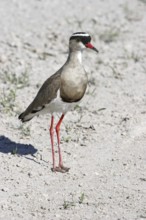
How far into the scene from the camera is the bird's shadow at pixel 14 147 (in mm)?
8102

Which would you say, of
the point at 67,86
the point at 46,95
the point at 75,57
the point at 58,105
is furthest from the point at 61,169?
the point at 75,57

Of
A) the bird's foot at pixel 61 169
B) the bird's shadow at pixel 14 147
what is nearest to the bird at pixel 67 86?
the bird's foot at pixel 61 169

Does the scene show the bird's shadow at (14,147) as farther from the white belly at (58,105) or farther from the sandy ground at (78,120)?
the white belly at (58,105)

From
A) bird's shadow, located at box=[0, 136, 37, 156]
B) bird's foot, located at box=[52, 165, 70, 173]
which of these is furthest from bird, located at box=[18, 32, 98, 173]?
bird's shadow, located at box=[0, 136, 37, 156]

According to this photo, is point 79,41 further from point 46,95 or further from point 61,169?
point 61,169

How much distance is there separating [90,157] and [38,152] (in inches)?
26.0

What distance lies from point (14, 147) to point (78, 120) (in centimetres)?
120

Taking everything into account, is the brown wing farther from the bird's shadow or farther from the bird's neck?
the bird's shadow

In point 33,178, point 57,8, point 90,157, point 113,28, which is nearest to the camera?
point 33,178

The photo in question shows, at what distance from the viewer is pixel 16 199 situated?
273 inches

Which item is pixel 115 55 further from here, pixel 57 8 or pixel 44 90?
pixel 44 90

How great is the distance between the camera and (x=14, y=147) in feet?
27.0

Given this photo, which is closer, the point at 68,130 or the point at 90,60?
the point at 68,130

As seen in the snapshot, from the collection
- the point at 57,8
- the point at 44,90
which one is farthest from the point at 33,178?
the point at 57,8
